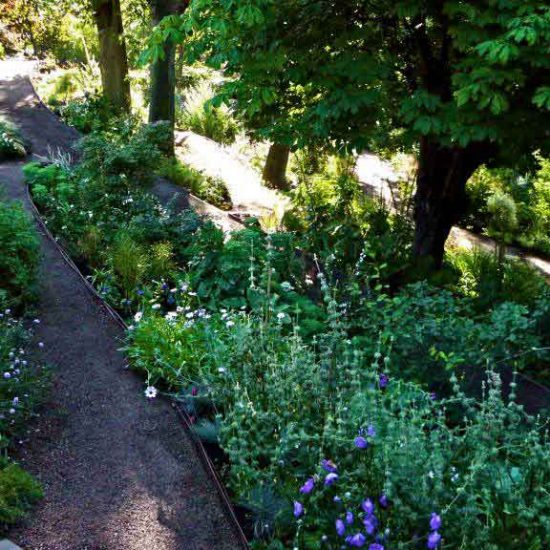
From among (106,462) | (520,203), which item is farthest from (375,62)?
(520,203)

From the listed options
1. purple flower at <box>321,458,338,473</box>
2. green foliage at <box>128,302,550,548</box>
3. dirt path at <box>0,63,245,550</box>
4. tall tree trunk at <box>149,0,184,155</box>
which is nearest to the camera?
green foliage at <box>128,302,550,548</box>

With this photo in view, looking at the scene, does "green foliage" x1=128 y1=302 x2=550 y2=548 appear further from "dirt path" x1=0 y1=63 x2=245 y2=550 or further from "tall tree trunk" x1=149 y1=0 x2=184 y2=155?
"tall tree trunk" x1=149 y1=0 x2=184 y2=155

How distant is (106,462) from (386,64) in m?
4.15

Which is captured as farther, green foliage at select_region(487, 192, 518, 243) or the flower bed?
green foliage at select_region(487, 192, 518, 243)

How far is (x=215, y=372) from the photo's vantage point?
15.1 feet

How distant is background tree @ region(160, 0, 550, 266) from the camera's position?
4.82m

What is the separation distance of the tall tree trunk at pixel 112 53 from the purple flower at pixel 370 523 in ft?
38.6

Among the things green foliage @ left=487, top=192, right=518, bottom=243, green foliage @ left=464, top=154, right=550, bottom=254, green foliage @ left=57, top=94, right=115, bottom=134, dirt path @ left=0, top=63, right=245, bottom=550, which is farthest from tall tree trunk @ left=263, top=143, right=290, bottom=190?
dirt path @ left=0, top=63, right=245, bottom=550

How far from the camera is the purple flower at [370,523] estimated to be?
8.67 feet

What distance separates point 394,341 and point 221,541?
197 centimetres

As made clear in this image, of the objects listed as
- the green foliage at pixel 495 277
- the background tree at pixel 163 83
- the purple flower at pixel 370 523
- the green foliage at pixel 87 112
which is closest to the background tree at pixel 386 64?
the green foliage at pixel 495 277

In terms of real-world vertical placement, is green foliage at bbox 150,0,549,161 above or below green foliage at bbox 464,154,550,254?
above

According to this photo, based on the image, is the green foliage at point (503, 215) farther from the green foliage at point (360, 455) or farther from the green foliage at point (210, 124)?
the green foliage at point (360, 455)

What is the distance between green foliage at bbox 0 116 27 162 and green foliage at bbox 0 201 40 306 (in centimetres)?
475
